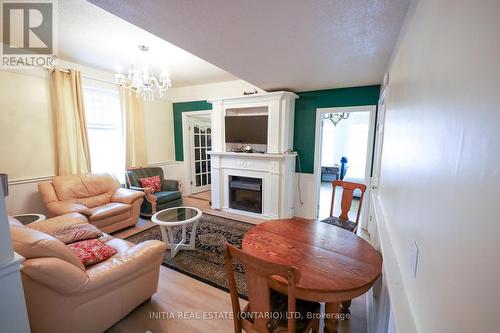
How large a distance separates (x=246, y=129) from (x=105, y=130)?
2.68 metres

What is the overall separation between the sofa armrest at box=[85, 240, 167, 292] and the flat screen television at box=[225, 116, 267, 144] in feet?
8.60

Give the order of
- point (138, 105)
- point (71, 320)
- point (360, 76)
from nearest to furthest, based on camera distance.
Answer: point (71, 320)
point (360, 76)
point (138, 105)

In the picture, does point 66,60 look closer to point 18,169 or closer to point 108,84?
point 108,84

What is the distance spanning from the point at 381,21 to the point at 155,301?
3003 millimetres

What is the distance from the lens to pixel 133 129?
4340 mm

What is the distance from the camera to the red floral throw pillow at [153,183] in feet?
13.5

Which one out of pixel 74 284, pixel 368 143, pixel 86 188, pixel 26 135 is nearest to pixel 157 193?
pixel 86 188

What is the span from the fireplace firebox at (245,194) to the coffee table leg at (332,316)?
8.80 feet

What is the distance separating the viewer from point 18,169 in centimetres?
305

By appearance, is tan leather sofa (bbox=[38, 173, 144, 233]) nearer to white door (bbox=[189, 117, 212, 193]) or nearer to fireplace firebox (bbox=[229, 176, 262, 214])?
fireplace firebox (bbox=[229, 176, 262, 214])

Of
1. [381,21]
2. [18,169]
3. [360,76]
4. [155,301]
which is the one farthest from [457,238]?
[18,169]

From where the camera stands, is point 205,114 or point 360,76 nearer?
point 360,76

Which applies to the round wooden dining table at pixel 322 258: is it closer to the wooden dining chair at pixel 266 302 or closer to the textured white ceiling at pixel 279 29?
the wooden dining chair at pixel 266 302

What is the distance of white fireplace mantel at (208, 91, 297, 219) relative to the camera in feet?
12.1
